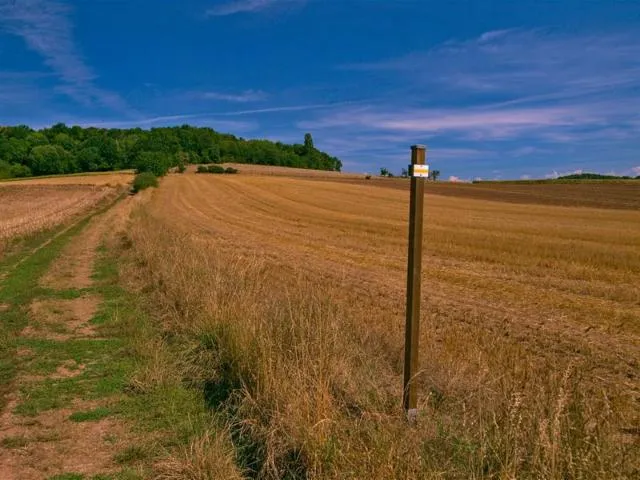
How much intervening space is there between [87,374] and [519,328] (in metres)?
6.83

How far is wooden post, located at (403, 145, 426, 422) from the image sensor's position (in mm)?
4543

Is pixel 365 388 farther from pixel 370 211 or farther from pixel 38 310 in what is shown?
pixel 370 211

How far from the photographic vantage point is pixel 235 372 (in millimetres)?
6125

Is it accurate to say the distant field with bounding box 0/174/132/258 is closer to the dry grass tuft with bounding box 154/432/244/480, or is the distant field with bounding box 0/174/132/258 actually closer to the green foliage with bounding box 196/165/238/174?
the dry grass tuft with bounding box 154/432/244/480

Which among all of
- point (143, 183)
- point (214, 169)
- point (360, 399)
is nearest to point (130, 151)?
point (214, 169)

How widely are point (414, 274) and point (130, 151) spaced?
118626mm

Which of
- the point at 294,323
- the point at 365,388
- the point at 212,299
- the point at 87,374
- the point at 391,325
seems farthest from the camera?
the point at 391,325

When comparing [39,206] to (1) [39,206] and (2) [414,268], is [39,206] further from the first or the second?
(2) [414,268]

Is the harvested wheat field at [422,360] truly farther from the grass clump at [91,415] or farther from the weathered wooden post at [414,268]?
the grass clump at [91,415]

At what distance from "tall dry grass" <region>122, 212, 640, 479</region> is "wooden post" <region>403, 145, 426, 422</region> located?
19 centimetres

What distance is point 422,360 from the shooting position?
631cm

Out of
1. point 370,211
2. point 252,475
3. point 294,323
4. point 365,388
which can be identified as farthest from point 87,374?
point 370,211

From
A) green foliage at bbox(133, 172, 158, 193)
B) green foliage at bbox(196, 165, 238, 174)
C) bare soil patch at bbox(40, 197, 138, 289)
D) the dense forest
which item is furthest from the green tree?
bare soil patch at bbox(40, 197, 138, 289)

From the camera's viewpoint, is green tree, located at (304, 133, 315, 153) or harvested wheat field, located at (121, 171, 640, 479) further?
green tree, located at (304, 133, 315, 153)
